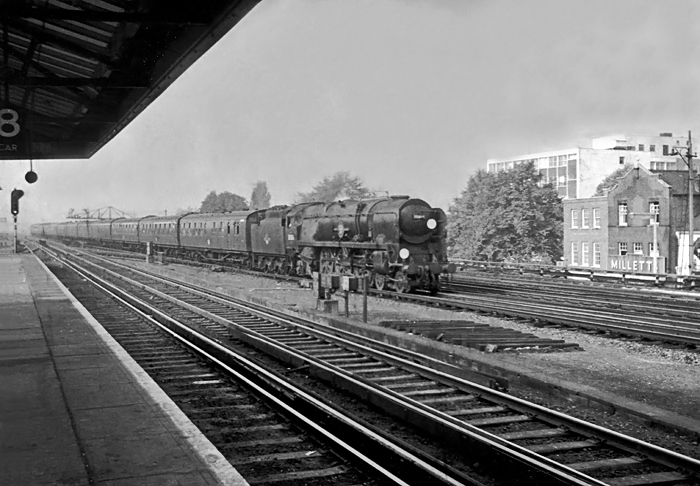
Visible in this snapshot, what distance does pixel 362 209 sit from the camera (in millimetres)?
23328

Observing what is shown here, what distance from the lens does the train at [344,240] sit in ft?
70.8

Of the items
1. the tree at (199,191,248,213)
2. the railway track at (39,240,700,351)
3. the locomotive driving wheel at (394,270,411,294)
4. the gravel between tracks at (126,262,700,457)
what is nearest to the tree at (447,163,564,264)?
the railway track at (39,240,700,351)

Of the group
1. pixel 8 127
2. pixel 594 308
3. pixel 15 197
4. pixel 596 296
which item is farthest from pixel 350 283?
pixel 15 197

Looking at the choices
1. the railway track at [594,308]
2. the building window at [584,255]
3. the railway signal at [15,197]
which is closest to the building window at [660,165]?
the building window at [584,255]

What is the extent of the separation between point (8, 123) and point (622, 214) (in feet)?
131

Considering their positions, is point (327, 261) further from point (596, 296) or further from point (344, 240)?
point (596, 296)

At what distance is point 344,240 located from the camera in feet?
77.9

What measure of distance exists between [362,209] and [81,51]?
46.8 ft

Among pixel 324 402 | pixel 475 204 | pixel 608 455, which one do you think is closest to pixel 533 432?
pixel 608 455

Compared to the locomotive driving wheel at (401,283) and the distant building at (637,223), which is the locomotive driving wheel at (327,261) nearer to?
the locomotive driving wheel at (401,283)

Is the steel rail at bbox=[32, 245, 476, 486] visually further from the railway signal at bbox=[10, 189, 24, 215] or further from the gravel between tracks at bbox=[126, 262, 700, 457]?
the railway signal at bbox=[10, 189, 24, 215]

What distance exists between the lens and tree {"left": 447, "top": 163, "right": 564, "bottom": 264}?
155ft

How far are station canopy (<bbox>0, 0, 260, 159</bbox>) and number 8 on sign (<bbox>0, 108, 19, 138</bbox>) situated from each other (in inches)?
0.6

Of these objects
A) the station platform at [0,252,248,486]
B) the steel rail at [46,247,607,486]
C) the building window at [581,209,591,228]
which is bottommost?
the steel rail at [46,247,607,486]
